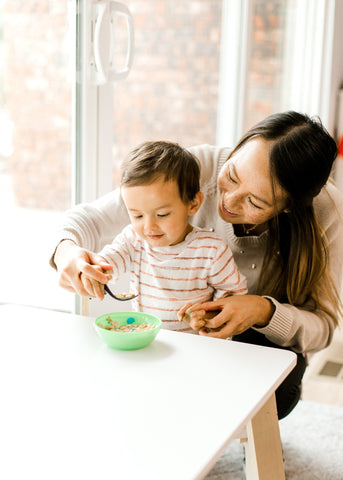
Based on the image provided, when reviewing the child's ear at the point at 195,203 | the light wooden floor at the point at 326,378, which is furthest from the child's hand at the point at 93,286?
the light wooden floor at the point at 326,378

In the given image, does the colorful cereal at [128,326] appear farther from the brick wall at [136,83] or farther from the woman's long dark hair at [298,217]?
the brick wall at [136,83]

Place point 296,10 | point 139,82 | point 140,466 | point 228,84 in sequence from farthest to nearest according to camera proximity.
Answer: point 296,10 → point 228,84 → point 139,82 → point 140,466

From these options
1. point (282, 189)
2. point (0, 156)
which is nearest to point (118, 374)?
point (282, 189)

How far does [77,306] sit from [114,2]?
2.77 ft

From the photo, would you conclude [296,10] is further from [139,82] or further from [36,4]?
[36,4]

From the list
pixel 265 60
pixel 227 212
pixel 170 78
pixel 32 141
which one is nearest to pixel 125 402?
pixel 227 212

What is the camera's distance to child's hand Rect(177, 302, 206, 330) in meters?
1.09

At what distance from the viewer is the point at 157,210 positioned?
119 centimetres

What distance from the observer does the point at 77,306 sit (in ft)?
5.57

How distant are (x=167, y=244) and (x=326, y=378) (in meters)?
1.34

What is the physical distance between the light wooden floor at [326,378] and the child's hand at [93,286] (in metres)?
1.31

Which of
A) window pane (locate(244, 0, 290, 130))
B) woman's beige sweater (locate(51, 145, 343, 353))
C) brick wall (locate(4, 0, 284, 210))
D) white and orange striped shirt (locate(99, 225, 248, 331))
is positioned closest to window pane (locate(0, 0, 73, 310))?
brick wall (locate(4, 0, 284, 210))

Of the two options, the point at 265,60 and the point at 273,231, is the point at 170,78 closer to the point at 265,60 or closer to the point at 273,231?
the point at 265,60

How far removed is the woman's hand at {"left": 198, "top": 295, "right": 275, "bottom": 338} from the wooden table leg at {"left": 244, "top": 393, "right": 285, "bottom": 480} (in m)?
0.17
